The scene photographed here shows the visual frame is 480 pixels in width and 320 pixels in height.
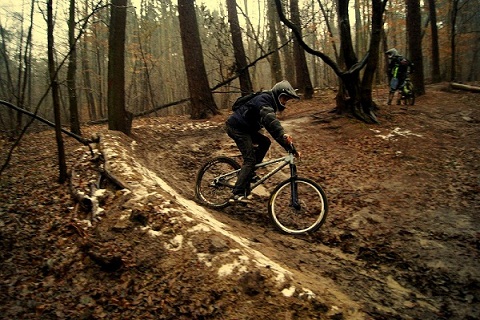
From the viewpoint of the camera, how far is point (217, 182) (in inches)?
238

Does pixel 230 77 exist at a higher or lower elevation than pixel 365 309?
higher

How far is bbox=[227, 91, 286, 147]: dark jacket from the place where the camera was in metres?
5.03

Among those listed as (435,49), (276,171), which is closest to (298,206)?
(276,171)

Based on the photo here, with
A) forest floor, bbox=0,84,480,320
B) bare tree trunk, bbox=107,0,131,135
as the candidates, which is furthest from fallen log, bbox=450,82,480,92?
bare tree trunk, bbox=107,0,131,135

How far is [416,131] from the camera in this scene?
8.98 metres

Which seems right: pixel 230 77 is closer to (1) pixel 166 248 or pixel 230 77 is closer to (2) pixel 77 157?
(2) pixel 77 157

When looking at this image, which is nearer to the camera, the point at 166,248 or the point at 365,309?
the point at 365,309

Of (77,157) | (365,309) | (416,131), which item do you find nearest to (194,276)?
(365,309)

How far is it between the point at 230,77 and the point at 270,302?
1164 cm

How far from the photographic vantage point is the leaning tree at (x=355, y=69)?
9.54m

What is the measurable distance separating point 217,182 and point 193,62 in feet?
22.3

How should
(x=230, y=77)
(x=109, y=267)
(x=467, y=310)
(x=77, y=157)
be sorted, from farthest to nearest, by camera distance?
(x=230, y=77)
(x=77, y=157)
(x=109, y=267)
(x=467, y=310)

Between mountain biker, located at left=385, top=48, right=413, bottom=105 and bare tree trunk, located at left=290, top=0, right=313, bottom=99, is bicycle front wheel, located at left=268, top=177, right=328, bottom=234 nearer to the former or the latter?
mountain biker, located at left=385, top=48, right=413, bottom=105

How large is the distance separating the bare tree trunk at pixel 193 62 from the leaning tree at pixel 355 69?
3.54 m
